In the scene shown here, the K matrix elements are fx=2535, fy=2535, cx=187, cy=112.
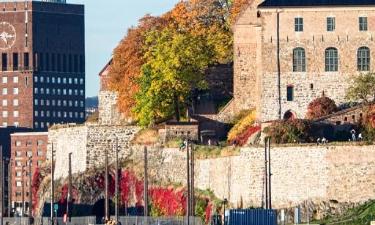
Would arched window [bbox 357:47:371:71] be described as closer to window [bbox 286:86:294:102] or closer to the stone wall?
window [bbox 286:86:294:102]

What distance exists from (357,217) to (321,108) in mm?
16876

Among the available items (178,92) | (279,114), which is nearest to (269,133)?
(279,114)

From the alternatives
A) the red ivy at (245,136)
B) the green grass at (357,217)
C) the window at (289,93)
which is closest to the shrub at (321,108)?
the window at (289,93)

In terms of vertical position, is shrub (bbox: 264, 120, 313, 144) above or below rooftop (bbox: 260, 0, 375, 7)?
below

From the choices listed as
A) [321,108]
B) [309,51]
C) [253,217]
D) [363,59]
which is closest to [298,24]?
[309,51]

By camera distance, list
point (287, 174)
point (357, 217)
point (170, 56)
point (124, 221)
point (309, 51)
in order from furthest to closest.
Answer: point (170, 56), point (309, 51), point (124, 221), point (287, 174), point (357, 217)

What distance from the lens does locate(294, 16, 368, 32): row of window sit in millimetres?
147625

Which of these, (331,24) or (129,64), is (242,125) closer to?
(331,24)

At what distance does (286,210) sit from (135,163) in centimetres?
2208

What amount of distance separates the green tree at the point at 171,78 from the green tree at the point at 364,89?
559 inches

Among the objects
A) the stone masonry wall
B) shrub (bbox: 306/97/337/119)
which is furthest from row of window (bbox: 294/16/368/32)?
the stone masonry wall

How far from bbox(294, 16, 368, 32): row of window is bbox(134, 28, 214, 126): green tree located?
448 inches

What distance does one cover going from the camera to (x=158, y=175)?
153500 millimetres

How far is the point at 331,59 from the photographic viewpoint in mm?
Result: 148125
